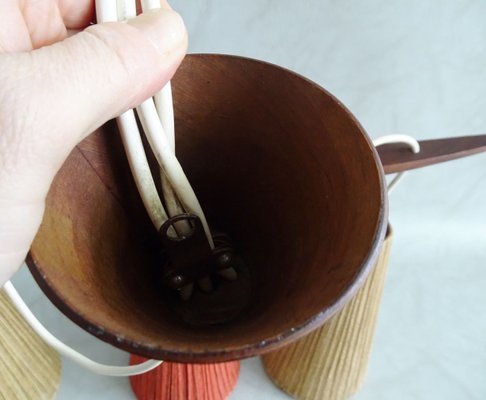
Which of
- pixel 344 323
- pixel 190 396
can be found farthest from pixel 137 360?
pixel 344 323

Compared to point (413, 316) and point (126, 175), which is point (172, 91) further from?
point (413, 316)

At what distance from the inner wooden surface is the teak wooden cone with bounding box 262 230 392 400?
8cm

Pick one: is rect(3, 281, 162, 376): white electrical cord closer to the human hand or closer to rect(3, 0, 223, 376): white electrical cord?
rect(3, 0, 223, 376): white electrical cord

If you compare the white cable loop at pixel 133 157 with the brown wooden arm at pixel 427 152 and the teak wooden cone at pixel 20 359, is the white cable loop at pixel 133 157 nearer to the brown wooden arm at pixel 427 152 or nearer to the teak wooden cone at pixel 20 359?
the teak wooden cone at pixel 20 359

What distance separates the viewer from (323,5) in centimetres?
51

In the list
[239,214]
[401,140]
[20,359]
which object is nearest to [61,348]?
[20,359]

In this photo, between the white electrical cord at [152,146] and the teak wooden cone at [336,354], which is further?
the teak wooden cone at [336,354]

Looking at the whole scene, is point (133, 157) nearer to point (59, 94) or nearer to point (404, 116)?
point (59, 94)

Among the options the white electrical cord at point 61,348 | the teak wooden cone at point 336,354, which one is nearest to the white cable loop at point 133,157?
the white electrical cord at point 61,348

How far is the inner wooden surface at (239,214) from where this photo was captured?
0.89ft

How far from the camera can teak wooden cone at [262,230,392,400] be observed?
0.43 meters

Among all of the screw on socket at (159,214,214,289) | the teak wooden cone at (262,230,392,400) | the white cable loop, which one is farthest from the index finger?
the teak wooden cone at (262,230,392,400)

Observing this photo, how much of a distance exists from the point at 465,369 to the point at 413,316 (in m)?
0.07

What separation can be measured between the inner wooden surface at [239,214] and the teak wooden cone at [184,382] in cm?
8
